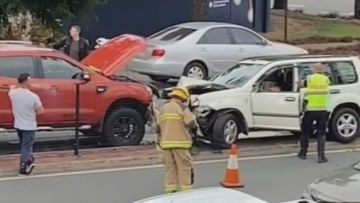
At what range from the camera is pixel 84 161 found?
45.5 ft

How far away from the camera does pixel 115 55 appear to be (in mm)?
15844

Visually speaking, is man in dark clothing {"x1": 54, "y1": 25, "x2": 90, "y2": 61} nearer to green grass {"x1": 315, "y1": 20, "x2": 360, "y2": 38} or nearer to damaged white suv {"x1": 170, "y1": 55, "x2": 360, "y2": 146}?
damaged white suv {"x1": 170, "y1": 55, "x2": 360, "y2": 146}

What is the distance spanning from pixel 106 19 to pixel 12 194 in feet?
56.4

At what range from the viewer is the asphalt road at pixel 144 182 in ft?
38.7

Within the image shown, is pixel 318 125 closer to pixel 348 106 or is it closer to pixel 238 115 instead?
pixel 238 115

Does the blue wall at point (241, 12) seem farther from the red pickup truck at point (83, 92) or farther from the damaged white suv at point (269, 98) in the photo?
the red pickup truck at point (83, 92)

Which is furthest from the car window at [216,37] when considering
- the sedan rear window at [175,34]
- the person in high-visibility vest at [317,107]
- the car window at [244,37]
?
the person in high-visibility vest at [317,107]

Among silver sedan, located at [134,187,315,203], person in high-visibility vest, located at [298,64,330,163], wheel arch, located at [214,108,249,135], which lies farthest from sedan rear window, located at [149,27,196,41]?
silver sedan, located at [134,187,315,203]

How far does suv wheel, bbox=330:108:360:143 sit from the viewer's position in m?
15.9

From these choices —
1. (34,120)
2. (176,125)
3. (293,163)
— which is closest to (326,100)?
(293,163)

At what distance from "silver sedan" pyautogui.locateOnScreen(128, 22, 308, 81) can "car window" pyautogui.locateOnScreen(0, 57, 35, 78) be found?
751 centimetres

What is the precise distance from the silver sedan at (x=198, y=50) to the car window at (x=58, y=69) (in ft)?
22.8

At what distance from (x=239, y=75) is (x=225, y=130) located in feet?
4.69

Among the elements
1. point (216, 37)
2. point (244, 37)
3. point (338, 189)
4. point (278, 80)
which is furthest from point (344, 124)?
point (338, 189)
